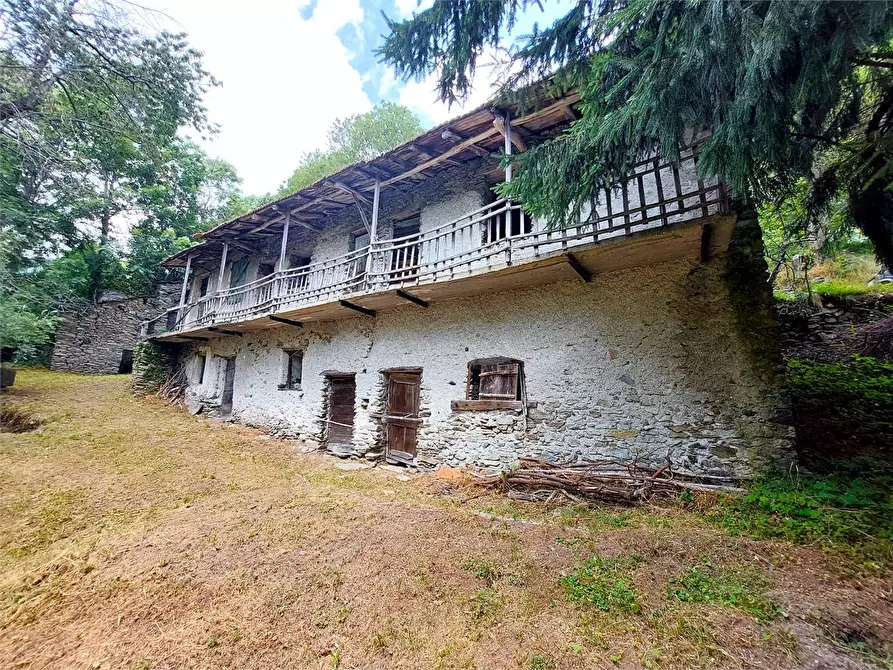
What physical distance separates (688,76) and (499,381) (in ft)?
14.9

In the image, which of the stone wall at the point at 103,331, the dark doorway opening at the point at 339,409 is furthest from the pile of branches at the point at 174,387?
the dark doorway opening at the point at 339,409

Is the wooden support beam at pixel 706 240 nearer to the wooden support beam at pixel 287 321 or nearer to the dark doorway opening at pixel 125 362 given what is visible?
the wooden support beam at pixel 287 321

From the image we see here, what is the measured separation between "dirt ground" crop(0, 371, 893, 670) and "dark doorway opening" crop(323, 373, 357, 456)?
328 centimetres

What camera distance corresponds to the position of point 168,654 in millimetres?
2193

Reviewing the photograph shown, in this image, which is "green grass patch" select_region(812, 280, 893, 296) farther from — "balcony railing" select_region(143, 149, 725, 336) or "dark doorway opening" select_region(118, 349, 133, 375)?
"dark doorway opening" select_region(118, 349, 133, 375)

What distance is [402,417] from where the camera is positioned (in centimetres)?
730

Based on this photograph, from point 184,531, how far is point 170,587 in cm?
109

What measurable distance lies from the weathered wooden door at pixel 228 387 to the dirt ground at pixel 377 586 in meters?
6.45

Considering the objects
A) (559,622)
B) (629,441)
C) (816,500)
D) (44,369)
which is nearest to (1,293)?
(44,369)

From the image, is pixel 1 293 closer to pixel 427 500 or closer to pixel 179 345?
pixel 179 345

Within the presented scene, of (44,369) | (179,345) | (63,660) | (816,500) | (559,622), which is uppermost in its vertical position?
(179,345)

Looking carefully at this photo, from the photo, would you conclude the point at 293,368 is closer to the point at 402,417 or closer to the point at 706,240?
the point at 402,417

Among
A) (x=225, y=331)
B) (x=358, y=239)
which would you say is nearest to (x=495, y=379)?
(x=358, y=239)

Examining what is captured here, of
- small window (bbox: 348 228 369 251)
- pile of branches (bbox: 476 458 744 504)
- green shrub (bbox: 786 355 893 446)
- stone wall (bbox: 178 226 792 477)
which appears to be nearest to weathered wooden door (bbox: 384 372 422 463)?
stone wall (bbox: 178 226 792 477)
